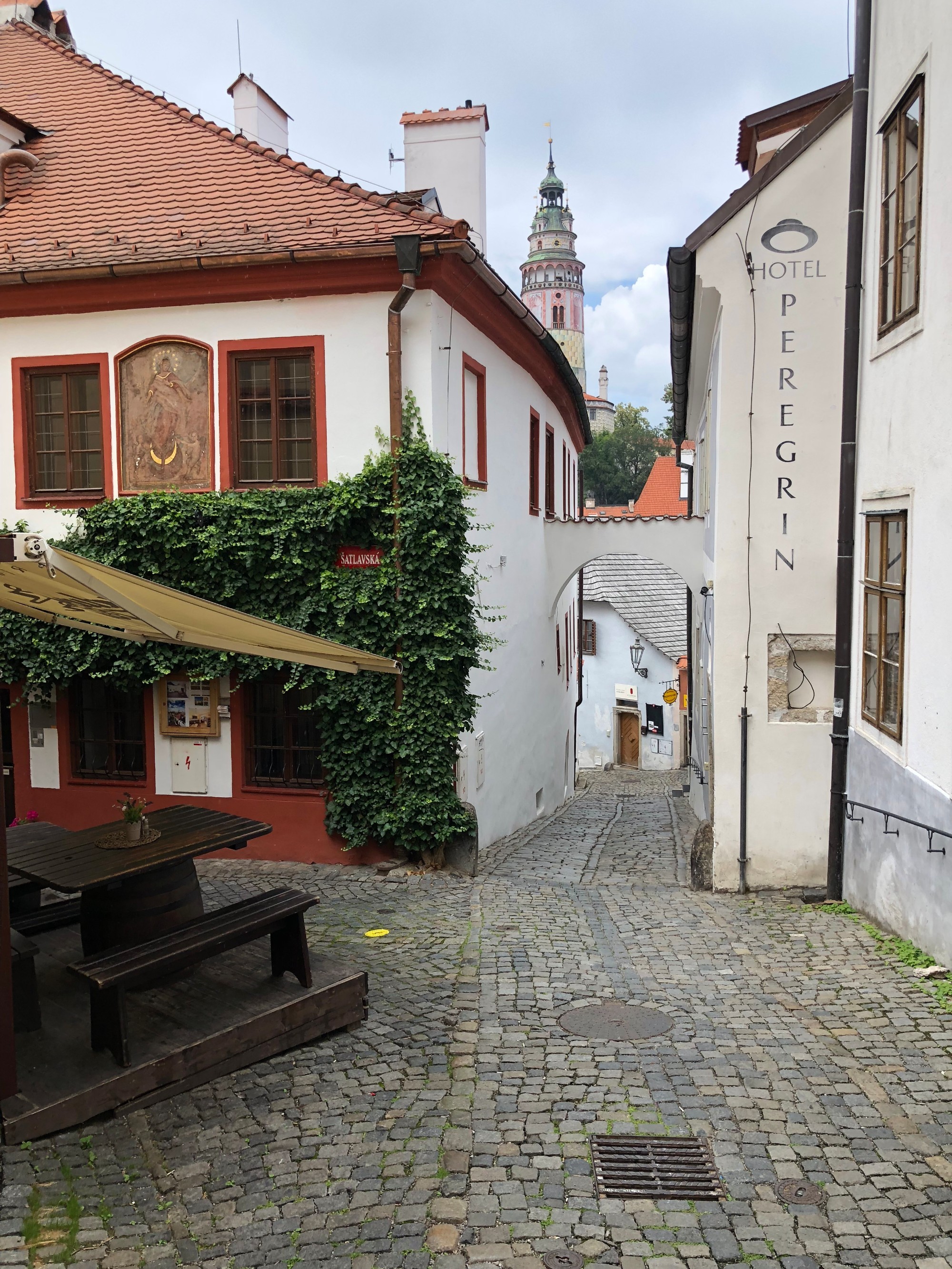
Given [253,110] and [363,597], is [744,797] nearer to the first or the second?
[363,597]

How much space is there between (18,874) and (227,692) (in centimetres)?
505

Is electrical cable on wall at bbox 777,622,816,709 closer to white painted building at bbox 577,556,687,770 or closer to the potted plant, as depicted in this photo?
the potted plant

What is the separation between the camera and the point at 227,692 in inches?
429

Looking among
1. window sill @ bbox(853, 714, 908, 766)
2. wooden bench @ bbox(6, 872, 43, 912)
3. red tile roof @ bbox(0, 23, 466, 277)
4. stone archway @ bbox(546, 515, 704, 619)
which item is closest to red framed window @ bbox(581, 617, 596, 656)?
stone archway @ bbox(546, 515, 704, 619)

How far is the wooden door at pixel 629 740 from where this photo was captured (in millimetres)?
35688

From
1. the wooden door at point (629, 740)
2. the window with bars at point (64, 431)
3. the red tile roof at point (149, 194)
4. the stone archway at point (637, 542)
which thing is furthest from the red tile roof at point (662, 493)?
the window with bars at point (64, 431)

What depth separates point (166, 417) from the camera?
1080 centimetres

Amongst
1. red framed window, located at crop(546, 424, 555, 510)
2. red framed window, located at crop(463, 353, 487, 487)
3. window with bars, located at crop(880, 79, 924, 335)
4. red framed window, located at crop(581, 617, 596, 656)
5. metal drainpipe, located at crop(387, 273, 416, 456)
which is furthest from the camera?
red framed window, located at crop(581, 617, 596, 656)

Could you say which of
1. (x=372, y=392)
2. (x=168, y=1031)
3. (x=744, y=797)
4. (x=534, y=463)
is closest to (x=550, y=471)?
(x=534, y=463)

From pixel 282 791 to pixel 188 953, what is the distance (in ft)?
17.8

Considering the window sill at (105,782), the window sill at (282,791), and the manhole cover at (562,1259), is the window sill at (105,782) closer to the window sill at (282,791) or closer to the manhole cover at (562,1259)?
the window sill at (282,791)

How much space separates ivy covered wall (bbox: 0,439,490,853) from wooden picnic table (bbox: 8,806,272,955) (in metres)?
3.68

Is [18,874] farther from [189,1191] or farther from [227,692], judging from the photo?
[227,692]

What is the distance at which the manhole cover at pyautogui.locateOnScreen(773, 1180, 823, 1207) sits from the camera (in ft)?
13.4
